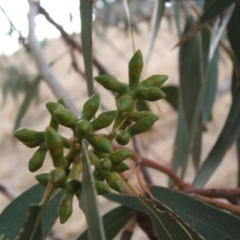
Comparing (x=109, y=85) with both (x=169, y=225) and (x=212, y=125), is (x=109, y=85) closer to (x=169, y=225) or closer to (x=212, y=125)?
(x=169, y=225)

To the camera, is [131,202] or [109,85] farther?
[131,202]

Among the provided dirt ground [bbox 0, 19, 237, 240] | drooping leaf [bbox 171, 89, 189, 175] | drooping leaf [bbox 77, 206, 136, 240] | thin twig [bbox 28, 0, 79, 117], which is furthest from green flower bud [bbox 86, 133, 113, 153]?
dirt ground [bbox 0, 19, 237, 240]

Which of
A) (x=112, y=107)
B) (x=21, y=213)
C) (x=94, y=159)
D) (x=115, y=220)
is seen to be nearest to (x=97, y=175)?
(x=94, y=159)

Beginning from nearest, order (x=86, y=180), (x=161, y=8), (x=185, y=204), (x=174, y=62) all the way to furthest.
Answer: (x=86, y=180) < (x=185, y=204) < (x=161, y=8) < (x=174, y=62)

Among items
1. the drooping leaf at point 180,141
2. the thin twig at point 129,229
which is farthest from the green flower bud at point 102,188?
the drooping leaf at point 180,141

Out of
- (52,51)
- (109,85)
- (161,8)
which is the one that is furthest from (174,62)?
(109,85)

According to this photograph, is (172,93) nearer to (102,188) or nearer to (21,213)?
(21,213)
